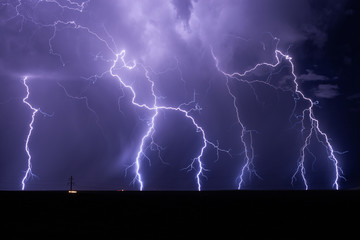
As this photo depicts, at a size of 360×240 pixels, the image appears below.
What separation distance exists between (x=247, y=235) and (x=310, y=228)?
66 centimetres

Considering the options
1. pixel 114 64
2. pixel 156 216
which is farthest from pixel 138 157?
pixel 156 216

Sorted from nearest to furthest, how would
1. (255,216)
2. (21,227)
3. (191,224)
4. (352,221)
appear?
(21,227) < (191,224) < (352,221) < (255,216)

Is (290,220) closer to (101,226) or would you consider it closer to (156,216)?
(156,216)

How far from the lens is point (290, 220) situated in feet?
9.95

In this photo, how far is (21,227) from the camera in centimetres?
257

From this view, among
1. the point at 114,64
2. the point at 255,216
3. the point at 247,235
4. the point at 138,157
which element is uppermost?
the point at 114,64

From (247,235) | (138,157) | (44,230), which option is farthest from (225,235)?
(138,157)

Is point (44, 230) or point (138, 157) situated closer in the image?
point (44, 230)

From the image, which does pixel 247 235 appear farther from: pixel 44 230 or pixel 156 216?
pixel 44 230

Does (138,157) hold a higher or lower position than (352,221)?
higher

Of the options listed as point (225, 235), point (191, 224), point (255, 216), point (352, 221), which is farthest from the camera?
point (255, 216)

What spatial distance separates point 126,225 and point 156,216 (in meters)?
0.63

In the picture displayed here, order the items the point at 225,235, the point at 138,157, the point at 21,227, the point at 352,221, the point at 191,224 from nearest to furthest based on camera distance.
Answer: the point at 225,235, the point at 21,227, the point at 191,224, the point at 352,221, the point at 138,157

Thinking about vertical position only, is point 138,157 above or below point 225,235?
above
